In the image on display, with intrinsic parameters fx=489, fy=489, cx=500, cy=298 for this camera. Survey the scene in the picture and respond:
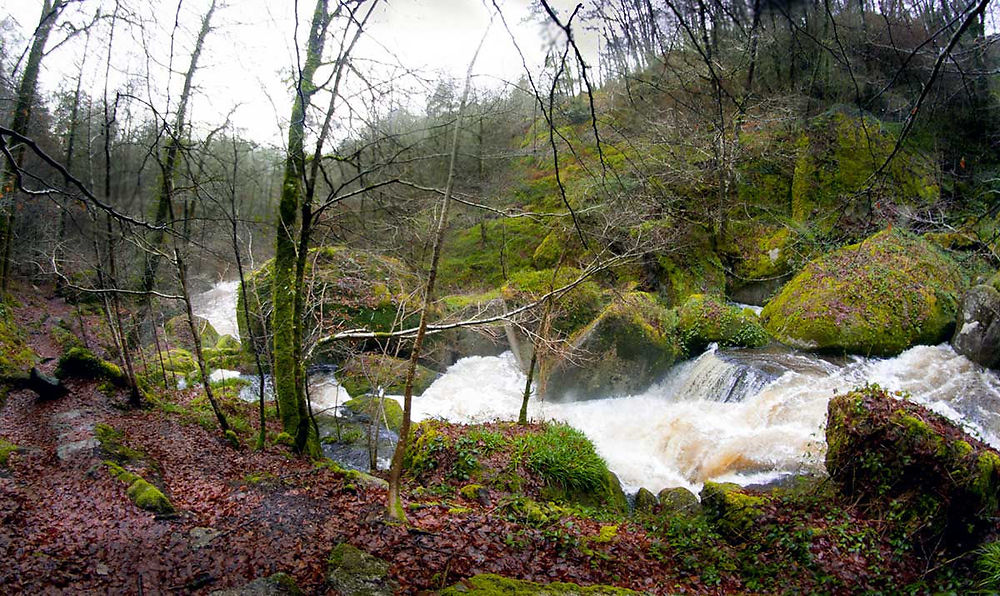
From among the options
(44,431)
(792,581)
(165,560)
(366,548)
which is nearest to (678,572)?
(792,581)

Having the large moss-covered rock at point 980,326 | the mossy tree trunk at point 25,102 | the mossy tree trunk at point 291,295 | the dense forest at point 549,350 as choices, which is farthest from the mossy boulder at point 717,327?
the mossy tree trunk at point 25,102

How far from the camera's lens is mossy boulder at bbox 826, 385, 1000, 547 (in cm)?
461

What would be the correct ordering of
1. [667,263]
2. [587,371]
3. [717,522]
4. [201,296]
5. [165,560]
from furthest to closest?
[201,296], [667,263], [587,371], [717,522], [165,560]

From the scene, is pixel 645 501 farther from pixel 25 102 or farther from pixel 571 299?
pixel 25 102

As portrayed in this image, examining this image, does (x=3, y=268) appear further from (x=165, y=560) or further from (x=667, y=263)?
(x=667, y=263)

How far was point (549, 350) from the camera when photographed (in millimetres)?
8633

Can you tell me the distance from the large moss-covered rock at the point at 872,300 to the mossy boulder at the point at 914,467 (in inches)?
217

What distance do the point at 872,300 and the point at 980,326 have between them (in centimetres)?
176

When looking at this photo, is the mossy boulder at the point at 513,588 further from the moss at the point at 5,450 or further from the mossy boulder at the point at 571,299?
the mossy boulder at the point at 571,299

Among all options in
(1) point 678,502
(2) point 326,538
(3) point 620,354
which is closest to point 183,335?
(3) point 620,354

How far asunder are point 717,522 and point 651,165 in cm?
Answer: 969

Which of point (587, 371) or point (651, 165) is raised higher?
point (651, 165)

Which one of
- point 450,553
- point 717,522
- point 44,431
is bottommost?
point 717,522

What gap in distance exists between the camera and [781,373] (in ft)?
31.1
